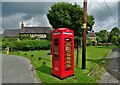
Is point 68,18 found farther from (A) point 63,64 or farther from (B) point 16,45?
(A) point 63,64

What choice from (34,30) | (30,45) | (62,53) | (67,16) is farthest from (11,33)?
(62,53)

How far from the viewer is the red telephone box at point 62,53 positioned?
8.92m

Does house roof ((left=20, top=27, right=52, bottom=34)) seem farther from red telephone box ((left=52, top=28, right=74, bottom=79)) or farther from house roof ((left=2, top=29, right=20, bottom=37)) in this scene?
red telephone box ((left=52, top=28, right=74, bottom=79))

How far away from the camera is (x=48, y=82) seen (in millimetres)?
8391

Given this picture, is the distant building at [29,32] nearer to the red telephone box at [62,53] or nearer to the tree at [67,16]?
the tree at [67,16]

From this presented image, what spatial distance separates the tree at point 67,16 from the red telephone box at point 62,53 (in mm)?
30191

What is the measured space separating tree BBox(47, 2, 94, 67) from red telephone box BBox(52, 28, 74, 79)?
99.1 ft

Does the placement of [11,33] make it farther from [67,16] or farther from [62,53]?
[62,53]

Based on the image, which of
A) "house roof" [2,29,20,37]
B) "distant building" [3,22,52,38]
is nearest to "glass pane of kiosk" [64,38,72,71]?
"distant building" [3,22,52,38]

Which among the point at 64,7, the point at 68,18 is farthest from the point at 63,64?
the point at 64,7

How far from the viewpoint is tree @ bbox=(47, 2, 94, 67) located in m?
40.0

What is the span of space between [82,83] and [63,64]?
134cm

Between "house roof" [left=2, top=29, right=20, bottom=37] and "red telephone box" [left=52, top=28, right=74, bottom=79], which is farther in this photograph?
"house roof" [left=2, top=29, right=20, bottom=37]

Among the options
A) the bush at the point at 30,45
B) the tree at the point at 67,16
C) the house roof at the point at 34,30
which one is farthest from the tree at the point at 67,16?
the house roof at the point at 34,30
